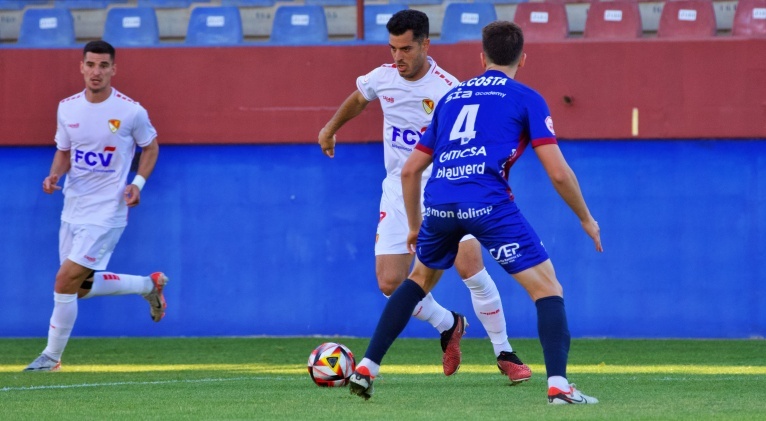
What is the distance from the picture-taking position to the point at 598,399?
573 cm

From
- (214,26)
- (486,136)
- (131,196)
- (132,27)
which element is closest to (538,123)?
(486,136)

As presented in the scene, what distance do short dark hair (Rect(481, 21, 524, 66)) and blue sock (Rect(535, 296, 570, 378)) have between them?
1.07 m

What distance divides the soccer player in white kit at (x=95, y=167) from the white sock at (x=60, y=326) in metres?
0.07

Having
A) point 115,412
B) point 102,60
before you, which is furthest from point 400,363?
point 115,412

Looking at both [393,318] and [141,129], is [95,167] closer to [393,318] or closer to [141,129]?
[141,129]

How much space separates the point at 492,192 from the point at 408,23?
1.78m

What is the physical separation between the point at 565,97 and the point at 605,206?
1.01m

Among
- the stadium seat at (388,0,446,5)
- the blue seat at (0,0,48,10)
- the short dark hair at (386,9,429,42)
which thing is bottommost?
the stadium seat at (388,0,446,5)

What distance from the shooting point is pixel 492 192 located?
536cm

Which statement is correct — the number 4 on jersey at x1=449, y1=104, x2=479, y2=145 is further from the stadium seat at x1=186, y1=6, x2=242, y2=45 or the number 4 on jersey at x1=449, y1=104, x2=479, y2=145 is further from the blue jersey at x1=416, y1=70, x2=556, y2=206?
the stadium seat at x1=186, y1=6, x2=242, y2=45

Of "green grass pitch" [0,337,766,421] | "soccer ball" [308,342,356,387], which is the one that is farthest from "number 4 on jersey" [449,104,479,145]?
"soccer ball" [308,342,356,387]

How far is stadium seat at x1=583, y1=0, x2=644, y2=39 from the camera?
36.9ft

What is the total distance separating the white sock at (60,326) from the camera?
8.40 m

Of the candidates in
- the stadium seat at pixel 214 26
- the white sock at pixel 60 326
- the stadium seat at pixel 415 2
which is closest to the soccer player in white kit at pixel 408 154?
the white sock at pixel 60 326
